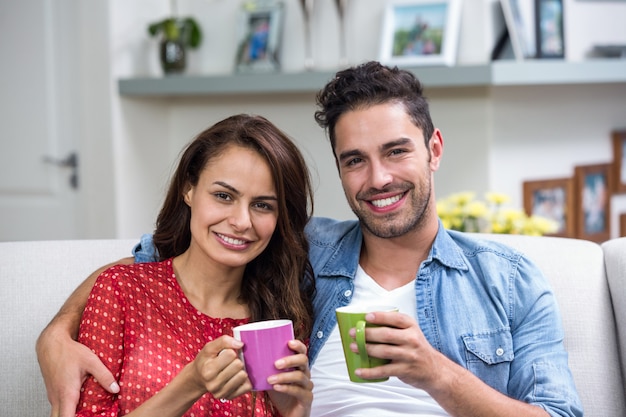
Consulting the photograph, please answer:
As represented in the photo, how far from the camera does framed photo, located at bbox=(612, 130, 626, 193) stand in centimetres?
415

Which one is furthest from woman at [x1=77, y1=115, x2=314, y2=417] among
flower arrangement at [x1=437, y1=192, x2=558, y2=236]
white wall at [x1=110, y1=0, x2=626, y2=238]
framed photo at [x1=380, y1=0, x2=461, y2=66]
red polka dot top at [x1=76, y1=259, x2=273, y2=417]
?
framed photo at [x1=380, y1=0, x2=461, y2=66]

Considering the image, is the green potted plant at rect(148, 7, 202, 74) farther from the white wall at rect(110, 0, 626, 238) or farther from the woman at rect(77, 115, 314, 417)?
the woman at rect(77, 115, 314, 417)

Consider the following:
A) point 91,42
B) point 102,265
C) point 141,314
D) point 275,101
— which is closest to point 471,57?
point 275,101

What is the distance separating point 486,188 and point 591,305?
166cm

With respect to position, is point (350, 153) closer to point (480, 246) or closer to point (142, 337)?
point (480, 246)

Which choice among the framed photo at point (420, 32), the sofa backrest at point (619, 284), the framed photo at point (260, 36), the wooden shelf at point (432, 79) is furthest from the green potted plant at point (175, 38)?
the sofa backrest at point (619, 284)

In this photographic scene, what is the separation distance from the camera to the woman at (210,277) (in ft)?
5.84

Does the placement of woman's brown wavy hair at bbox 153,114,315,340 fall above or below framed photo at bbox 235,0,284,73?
below

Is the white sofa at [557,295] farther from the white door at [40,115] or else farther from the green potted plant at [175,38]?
the white door at [40,115]

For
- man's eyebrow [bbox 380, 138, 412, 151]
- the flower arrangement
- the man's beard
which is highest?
man's eyebrow [bbox 380, 138, 412, 151]

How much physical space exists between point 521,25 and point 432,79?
0.44 m

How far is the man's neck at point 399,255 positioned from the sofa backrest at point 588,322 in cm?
25

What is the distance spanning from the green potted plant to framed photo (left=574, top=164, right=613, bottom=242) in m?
1.76

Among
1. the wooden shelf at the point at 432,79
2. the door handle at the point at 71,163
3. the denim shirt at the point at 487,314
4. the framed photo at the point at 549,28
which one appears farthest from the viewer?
the door handle at the point at 71,163
